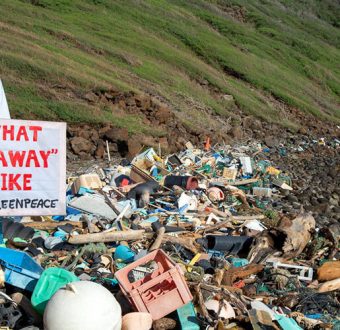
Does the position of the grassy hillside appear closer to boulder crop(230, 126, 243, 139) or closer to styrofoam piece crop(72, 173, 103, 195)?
boulder crop(230, 126, 243, 139)

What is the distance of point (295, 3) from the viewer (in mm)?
72875

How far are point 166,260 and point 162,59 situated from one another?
2824cm

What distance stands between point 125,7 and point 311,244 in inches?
1384

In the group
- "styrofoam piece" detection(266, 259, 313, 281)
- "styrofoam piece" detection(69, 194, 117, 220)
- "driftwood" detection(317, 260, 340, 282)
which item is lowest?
"styrofoam piece" detection(69, 194, 117, 220)

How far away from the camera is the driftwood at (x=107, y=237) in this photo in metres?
8.47

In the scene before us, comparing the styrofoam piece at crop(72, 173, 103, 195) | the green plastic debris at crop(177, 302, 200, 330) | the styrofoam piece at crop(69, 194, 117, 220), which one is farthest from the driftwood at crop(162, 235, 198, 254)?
the styrofoam piece at crop(72, 173, 103, 195)

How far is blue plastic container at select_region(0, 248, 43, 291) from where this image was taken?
21.4 feet

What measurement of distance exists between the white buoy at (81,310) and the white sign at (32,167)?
5.97 ft

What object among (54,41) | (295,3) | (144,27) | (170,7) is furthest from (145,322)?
(295,3)

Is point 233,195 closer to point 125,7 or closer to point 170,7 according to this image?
point 125,7

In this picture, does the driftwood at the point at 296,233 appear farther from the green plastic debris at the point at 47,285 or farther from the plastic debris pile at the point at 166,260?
the green plastic debris at the point at 47,285

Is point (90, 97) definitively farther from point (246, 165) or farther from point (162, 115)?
point (246, 165)

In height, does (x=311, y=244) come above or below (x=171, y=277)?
below

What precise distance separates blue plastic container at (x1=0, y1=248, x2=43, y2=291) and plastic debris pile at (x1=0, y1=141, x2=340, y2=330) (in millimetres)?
12
